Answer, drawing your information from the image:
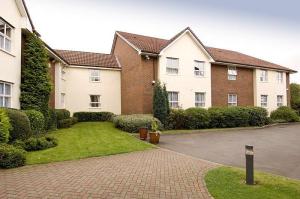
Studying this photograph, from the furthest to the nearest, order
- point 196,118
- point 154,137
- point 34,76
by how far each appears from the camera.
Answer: point 196,118
point 34,76
point 154,137

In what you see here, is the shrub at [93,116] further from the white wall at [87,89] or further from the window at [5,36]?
the window at [5,36]

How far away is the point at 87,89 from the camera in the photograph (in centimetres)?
2931

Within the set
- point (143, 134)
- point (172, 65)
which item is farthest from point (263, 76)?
point (143, 134)

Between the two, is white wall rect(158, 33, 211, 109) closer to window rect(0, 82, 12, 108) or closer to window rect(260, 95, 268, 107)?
window rect(260, 95, 268, 107)

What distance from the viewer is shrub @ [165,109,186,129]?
22.8 meters

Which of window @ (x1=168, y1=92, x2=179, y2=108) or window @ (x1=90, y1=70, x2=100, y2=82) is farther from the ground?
window @ (x1=90, y1=70, x2=100, y2=82)

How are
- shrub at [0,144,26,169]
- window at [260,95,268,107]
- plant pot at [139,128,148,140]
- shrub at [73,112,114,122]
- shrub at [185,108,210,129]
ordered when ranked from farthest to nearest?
window at [260,95,268,107] → shrub at [73,112,114,122] → shrub at [185,108,210,129] → plant pot at [139,128,148,140] → shrub at [0,144,26,169]

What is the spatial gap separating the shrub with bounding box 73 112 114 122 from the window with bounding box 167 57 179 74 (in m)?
7.65

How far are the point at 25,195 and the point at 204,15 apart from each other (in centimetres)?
868

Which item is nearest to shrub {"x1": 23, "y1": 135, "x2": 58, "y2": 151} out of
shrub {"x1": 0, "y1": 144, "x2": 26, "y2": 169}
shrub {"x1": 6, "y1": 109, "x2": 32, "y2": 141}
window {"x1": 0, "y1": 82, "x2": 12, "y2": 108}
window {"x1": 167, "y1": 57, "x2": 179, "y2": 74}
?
shrub {"x1": 6, "y1": 109, "x2": 32, "y2": 141}

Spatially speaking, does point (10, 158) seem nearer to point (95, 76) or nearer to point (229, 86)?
point (95, 76)

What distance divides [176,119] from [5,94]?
12.7 m

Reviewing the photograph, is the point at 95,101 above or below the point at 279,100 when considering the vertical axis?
below

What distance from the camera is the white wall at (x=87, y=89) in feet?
93.4
